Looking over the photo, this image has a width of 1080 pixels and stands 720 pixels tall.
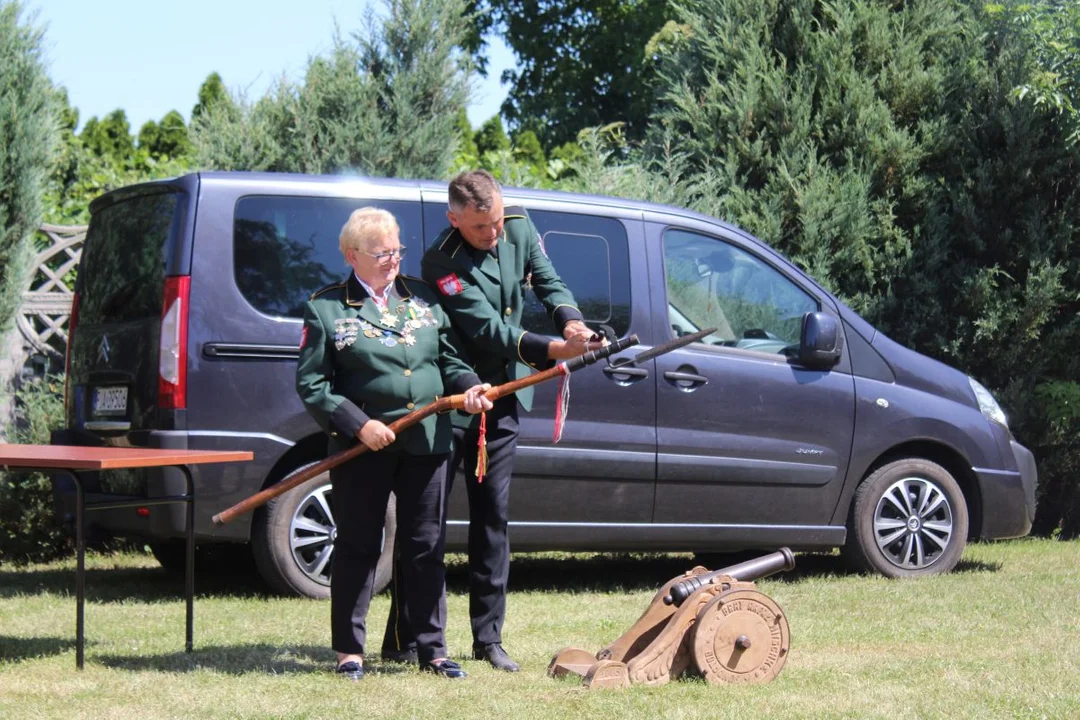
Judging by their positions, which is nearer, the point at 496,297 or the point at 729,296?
the point at 496,297

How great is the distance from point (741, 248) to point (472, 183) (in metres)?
3.00

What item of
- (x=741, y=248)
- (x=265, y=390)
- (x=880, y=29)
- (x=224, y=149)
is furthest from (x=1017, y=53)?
(x=265, y=390)

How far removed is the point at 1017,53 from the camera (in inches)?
401

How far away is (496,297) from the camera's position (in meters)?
5.09

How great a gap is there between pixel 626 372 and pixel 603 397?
17cm

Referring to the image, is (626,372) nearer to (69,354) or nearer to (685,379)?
(685,379)

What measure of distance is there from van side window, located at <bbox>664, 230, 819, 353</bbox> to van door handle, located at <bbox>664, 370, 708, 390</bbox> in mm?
231

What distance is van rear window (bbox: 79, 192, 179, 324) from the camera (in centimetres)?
666

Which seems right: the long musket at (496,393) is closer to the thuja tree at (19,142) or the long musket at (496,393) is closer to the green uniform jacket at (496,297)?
the green uniform jacket at (496,297)

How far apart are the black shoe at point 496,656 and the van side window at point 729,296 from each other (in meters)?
2.63

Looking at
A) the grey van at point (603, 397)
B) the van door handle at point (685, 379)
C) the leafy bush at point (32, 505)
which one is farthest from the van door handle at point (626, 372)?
the leafy bush at point (32, 505)

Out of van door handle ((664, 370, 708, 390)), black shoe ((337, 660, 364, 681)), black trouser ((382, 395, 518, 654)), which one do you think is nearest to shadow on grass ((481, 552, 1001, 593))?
van door handle ((664, 370, 708, 390))

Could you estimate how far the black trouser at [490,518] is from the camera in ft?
16.7

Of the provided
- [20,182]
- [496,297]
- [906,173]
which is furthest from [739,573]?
[906,173]
